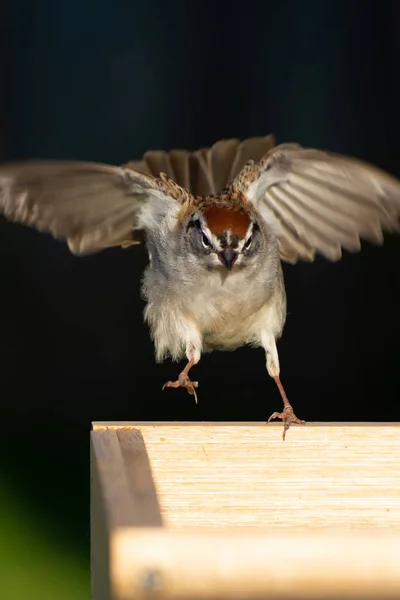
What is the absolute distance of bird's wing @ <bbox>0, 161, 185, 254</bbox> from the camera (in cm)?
320

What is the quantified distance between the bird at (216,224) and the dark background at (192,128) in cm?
210

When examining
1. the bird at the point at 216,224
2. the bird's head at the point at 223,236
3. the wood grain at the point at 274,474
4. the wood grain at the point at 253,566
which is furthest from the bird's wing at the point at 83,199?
the wood grain at the point at 253,566

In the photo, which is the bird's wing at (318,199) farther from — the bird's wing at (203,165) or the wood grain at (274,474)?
the wood grain at (274,474)

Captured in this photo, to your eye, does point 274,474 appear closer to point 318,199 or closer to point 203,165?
point 318,199

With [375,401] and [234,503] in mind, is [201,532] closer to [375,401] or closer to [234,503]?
[234,503]

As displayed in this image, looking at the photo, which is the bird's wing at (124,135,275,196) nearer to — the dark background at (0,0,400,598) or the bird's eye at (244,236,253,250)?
the bird's eye at (244,236,253,250)

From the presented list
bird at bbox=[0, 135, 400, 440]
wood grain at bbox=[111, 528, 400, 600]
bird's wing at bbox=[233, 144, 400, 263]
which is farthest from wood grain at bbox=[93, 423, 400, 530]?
bird's wing at bbox=[233, 144, 400, 263]

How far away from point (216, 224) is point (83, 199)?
556mm

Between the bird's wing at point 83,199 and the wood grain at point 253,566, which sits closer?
the wood grain at point 253,566

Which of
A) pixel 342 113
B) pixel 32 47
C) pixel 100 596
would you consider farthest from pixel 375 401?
pixel 100 596

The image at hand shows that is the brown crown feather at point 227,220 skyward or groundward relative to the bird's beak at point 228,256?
skyward

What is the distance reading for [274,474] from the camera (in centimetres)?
209

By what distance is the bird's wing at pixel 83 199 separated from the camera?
320 cm

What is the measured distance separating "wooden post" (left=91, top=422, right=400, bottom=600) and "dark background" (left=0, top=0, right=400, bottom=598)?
3266 millimetres
